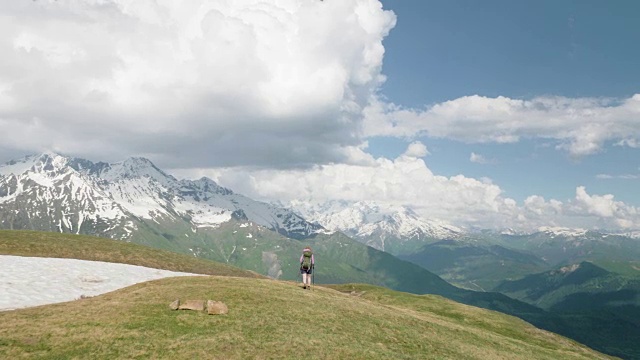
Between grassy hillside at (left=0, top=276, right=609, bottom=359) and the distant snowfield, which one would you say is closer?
grassy hillside at (left=0, top=276, right=609, bottom=359)

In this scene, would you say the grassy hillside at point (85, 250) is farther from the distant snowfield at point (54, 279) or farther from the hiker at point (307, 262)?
the hiker at point (307, 262)

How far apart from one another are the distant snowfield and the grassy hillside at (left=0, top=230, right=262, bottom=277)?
1879 cm

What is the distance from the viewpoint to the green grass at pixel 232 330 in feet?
103

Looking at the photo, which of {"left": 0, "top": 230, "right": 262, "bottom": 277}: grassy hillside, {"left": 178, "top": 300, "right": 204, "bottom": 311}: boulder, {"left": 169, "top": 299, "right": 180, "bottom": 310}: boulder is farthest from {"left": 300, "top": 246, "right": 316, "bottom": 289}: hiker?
{"left": 0, "top": 230, "right": 262, "bottom": 277}: grassy hillside

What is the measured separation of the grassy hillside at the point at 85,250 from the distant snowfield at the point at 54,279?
1879 centimetres

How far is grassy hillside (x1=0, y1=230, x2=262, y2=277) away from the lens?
82.5 metres

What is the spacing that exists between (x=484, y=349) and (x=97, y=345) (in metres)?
39.9

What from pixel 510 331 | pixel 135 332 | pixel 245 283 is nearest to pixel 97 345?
pixel 135 332

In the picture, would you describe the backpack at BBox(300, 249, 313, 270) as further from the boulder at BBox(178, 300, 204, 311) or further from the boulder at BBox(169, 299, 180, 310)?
the boulder at BBox(169, 299, 180, 310)

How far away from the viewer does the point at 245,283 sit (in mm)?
53250

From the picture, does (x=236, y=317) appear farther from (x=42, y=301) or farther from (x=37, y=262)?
(x=37, y=262)

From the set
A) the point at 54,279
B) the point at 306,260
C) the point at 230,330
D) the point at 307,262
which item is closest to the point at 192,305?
the point at 230,330

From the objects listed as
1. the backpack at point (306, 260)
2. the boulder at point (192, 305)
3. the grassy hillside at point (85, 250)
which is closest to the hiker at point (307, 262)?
the backpack at point (306, 260)

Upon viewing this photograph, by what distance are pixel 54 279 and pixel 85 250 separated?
130 ft
